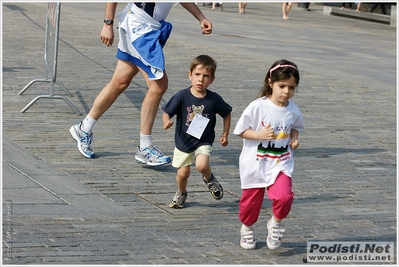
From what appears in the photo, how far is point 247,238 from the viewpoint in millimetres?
5344

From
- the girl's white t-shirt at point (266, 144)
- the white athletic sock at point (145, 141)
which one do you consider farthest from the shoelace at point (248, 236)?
the white athletic sock at point (145, 141)

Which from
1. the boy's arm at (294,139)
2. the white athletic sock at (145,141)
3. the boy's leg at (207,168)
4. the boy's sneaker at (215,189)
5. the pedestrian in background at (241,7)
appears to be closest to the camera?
the boy's arm at (294,139)

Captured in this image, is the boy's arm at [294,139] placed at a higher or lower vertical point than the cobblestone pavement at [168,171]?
higher

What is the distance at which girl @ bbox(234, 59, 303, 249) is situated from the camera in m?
5.26

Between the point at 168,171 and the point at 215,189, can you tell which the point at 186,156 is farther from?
the point at 168,171

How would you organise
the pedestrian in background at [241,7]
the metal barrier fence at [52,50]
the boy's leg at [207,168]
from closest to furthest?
the boy's leg at [207,168] → the metal barrier fence at [52,50] → the pedestrian in background at [241,7]

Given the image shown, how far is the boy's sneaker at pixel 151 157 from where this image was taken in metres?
7.35

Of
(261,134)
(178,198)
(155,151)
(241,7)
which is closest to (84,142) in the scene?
(155,151)

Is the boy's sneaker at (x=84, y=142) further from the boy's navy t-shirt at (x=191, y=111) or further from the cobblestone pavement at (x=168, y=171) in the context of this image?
the boy's navy t-shirt at (x=191, y=111)

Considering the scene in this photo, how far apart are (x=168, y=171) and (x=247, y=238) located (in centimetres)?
214

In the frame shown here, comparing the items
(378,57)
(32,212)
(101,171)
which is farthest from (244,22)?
(32,212)

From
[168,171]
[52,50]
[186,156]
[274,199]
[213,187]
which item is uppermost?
[274,199]

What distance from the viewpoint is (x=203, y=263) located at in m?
5.02

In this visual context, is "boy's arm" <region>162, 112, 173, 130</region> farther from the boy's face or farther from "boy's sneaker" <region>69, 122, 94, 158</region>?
"boy's sneaker" <region>69, 122, 94, 158</region>
